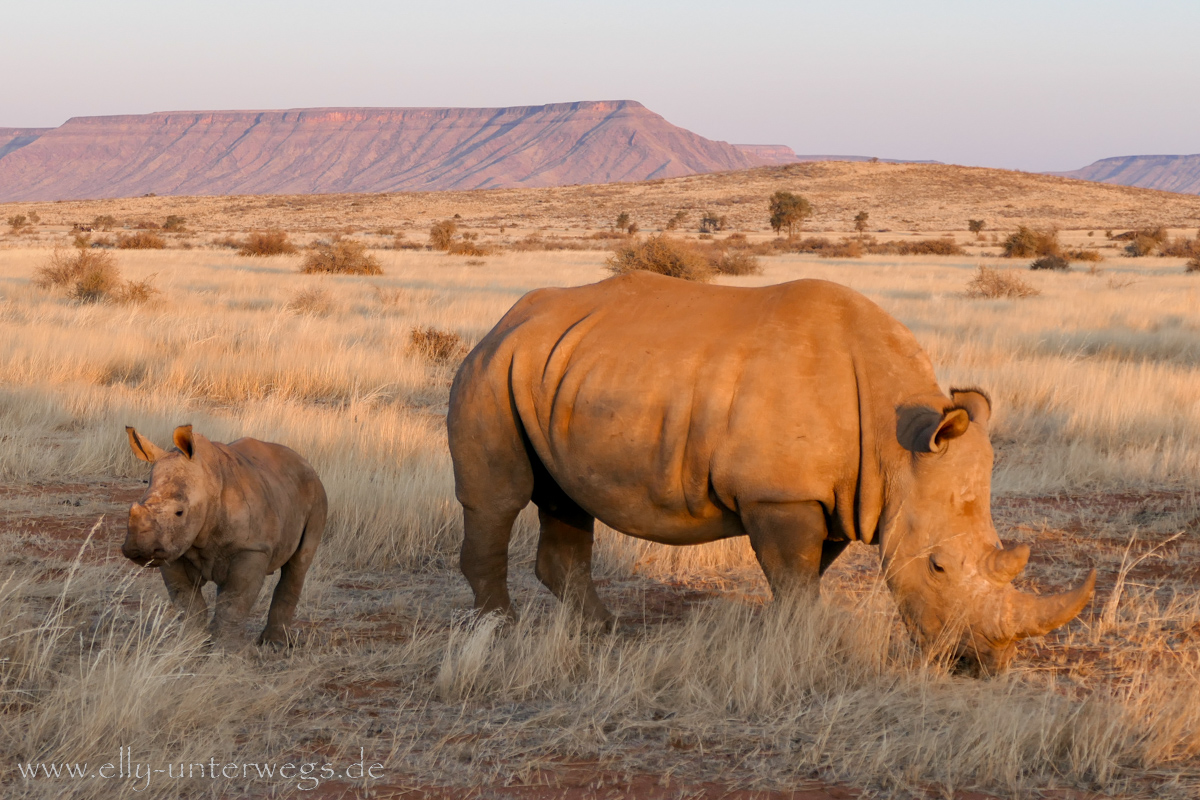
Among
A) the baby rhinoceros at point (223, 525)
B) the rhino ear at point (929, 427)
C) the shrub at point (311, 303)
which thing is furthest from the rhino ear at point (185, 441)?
the shrub at point (311, 303)

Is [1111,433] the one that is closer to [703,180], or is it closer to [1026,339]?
[1026,339]

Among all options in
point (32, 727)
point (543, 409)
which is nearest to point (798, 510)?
point (543, 409)

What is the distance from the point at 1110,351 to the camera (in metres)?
14.7

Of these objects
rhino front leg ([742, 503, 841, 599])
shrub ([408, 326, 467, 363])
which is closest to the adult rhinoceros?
rhino front leg ([742, 503, 841, 599])

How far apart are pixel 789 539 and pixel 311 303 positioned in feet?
51.8

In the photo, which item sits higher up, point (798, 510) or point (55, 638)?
point (798, 510)

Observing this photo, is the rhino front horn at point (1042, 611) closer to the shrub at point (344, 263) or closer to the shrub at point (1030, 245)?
the shrub at point (344, 263)

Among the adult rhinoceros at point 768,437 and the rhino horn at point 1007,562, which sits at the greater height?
the adult rhinoceros at point 768,437

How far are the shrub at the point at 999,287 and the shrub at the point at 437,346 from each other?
40.7 ft

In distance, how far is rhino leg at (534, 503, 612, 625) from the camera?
5254 millimetres

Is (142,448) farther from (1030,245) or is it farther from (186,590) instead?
(1030,245)

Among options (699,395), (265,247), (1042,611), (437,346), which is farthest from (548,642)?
(265,247)

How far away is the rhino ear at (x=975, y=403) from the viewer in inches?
168

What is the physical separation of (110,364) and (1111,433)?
10.4 m
